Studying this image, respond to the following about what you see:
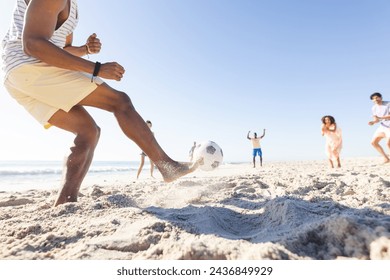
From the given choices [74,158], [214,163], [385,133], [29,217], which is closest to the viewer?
[29,217]

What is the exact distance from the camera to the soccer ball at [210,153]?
3359mm

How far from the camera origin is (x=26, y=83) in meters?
2.16

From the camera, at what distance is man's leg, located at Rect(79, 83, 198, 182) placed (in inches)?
92.8

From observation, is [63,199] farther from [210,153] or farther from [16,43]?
[210,153]

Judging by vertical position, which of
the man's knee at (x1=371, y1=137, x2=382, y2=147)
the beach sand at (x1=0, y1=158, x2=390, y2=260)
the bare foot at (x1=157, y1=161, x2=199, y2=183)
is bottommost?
the beach sand at (x1=0, y1=158, x2=390, y2=260)

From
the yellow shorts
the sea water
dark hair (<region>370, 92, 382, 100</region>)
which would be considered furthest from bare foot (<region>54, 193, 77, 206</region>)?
dark hair (<region>370, 92, 382, 100</region>)

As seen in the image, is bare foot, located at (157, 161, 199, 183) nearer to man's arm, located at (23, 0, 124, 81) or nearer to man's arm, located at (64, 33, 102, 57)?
man's arm, located at (23, 0, 124, 81)

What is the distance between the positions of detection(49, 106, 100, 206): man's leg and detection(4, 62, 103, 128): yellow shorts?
0.45ft

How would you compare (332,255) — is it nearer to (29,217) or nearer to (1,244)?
(1,244)

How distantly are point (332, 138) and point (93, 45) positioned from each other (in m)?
7.56

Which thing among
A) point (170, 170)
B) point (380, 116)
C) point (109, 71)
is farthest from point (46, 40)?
point (380, 116)

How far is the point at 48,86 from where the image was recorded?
2164 mm
